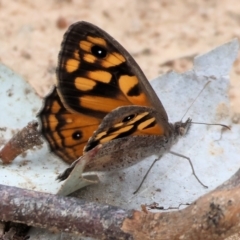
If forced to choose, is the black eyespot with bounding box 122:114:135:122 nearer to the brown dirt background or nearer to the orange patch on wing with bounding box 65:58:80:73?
→ the orange patch on wing with bounding box 65:58:80:73

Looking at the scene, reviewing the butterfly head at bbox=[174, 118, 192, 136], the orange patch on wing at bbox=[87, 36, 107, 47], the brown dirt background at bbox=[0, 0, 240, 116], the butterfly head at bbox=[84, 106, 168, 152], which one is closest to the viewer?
the butterfly head at bbox=[84, 106, 168, 152]

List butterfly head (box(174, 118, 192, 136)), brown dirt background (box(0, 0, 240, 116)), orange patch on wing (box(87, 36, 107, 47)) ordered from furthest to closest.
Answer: brown dirt background (box(0, 0, 240, 116)), butterfly head (box(174, 118, 192, 136)), orange patch on wing (box(87, 36, 107, 47))

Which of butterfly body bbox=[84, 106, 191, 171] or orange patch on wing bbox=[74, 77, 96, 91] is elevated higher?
orange patch on wing bbox=[74, 77, 96, 91]

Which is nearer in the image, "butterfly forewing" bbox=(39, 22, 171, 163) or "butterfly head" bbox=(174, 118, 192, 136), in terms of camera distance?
"butterfly forewing" bbox=(39, 22, 171, 163)

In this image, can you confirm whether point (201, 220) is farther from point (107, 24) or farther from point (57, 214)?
point (107, 24)

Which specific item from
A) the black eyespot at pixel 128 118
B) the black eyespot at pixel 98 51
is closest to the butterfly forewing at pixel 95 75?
the black eyespot at pixel 98 51

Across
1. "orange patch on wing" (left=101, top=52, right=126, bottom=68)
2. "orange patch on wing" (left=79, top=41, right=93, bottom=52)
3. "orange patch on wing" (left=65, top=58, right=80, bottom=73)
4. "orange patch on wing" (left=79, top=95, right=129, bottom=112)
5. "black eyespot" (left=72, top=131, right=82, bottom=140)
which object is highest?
"orange patch on wing" (left=79, top=41, right=93, bottom=52)

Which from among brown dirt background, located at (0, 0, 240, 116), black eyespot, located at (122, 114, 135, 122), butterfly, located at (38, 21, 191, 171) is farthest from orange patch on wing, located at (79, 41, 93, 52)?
Answer: brown dirt background, located at (0, 0, 240, 116)

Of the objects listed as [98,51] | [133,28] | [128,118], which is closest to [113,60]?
[98,51]
